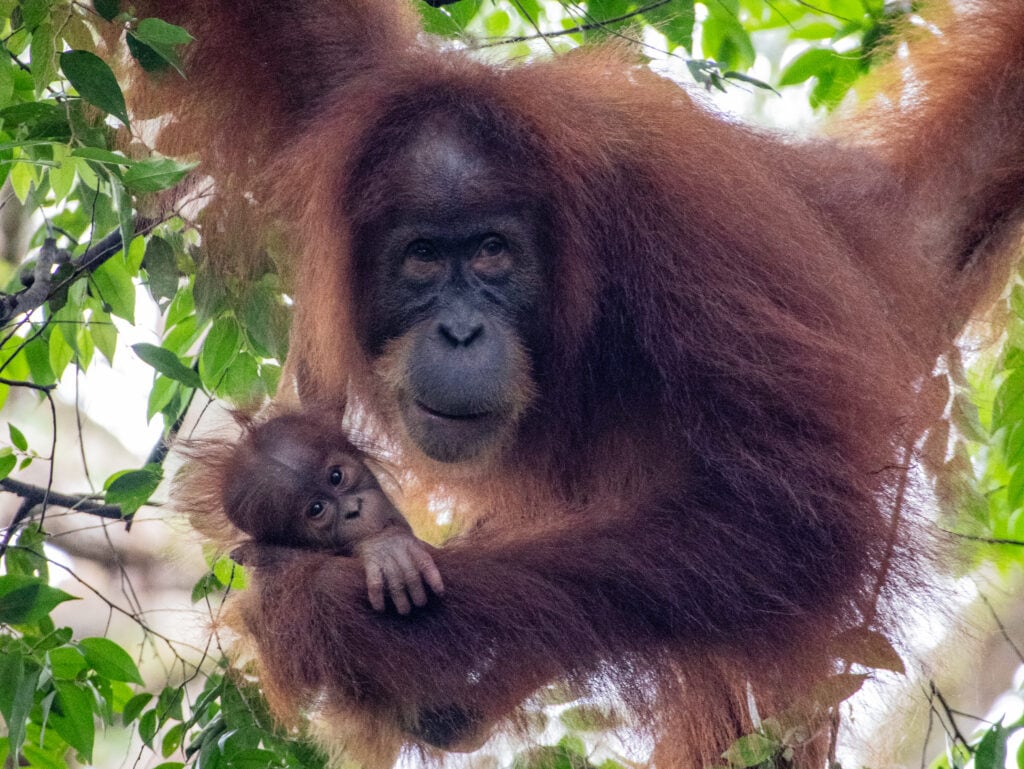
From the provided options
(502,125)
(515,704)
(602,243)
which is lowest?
(515,704)

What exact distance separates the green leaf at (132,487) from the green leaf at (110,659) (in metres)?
0.37

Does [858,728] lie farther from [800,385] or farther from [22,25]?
[22,25]

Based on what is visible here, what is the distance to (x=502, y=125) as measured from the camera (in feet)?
9.45

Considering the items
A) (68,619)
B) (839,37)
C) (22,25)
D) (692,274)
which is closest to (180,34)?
(22,25)

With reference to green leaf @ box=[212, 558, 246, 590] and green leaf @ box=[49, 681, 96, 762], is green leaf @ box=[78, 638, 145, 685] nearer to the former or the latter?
green leaf @ box=[49, 681, 96, 762]

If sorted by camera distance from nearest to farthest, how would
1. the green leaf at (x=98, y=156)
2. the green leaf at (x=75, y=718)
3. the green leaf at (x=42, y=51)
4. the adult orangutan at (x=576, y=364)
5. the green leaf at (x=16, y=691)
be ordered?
the green leaf at (x=98, y=156)
the green leaf at (x=16, y=691)
the green leaf at (x=42, y=51)
the green leaf at (x=75, y=718)
the adult orangutan at (x=576, y=364)

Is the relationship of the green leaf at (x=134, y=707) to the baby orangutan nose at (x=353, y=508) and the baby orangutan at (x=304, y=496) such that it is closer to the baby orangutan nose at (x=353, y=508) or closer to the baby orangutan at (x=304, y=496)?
the baby orangutan at (x=304, y=496)

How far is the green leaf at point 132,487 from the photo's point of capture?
113 inches

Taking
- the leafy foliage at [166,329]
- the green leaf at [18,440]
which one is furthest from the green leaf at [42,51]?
the green leaf at [18,440]

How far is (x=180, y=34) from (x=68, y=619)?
Answer: 302 inches

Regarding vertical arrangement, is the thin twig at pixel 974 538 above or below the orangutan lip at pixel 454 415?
Result: below

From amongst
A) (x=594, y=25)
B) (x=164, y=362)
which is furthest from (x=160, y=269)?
(x=594, y=25)

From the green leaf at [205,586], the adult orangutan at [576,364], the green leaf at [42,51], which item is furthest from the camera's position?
the green leaf at [205,586]

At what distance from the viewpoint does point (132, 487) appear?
9.54 ft
